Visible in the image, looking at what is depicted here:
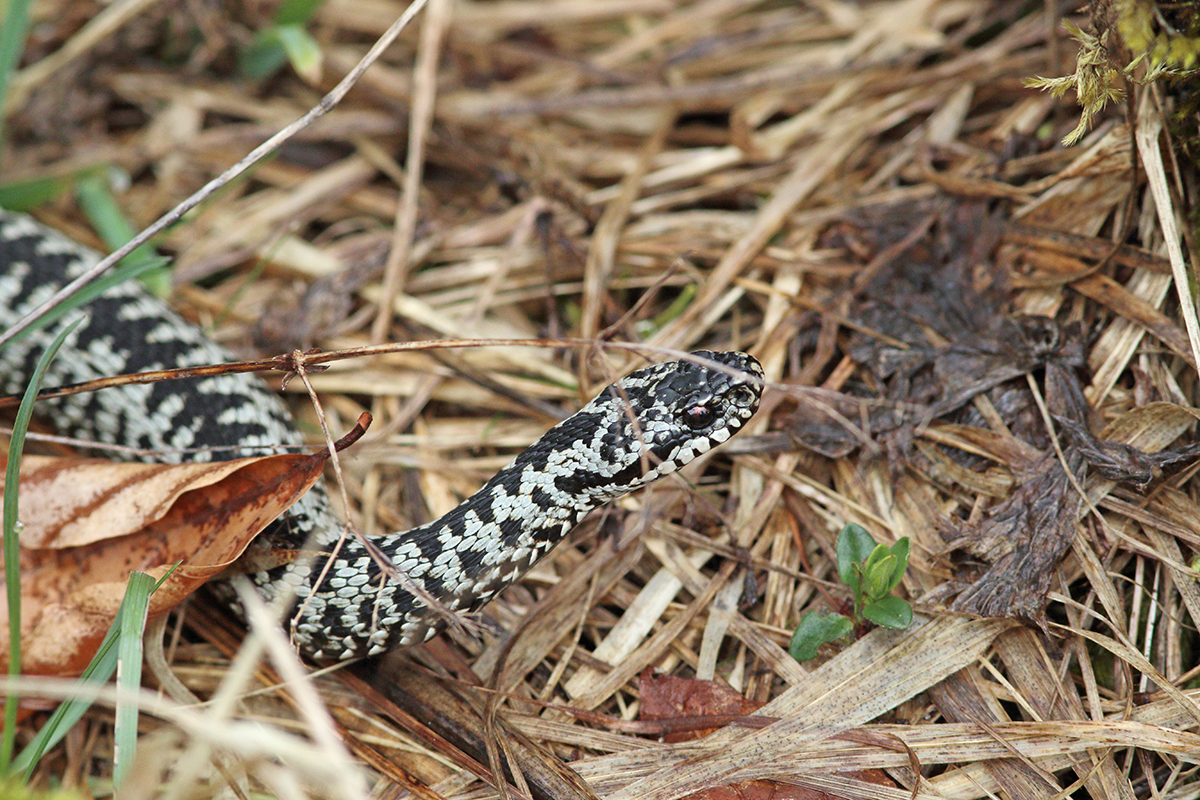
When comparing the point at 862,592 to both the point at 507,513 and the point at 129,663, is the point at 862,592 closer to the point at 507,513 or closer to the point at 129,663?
the point at 507,513

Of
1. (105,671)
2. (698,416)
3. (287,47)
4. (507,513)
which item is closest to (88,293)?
(105,671)

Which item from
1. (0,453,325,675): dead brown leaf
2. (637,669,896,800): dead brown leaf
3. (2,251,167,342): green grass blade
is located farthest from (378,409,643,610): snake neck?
(2,251,167,342): green grass blade

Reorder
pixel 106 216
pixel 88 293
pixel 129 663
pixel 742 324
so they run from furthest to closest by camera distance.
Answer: pixel 106 216 → pixel 742 324 → pixel 88 293 → pixel 129 663

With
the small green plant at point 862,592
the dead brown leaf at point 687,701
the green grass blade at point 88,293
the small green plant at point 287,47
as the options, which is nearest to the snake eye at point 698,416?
the small green plant at point 862,592

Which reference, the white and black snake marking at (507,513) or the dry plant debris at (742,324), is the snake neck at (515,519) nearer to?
the white and black snake marking at (507,513)

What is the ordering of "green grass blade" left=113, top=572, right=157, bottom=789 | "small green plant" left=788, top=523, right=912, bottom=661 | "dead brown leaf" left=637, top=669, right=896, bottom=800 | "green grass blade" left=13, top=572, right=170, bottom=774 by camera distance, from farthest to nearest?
"dead brown leaf" left=637, top=669, right=896, bottom=800 < "small green plant" left=788, top=523, right=912, bottom=661 < "green grass blade" left=13, top=572, right=170, bottom=774 < "green grass blade" left=113, top=572, right=157, bottom=789

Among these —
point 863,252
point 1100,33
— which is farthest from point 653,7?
point 1100,33

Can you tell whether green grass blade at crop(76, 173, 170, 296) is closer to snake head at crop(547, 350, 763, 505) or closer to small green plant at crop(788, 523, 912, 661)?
snake head at crop(547, 350, 763, 505)
